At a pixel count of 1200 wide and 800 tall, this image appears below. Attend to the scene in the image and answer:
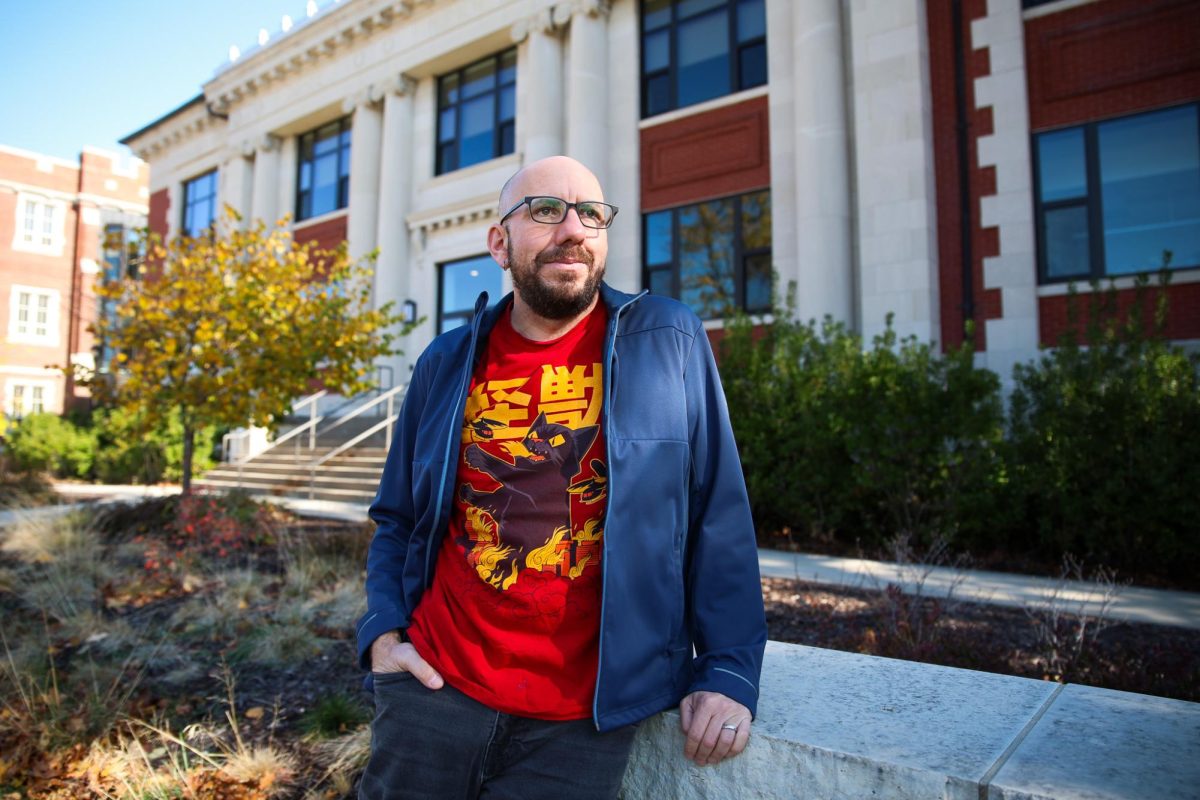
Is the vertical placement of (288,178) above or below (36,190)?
below

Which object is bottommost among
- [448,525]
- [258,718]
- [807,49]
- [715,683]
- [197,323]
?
[258,718]

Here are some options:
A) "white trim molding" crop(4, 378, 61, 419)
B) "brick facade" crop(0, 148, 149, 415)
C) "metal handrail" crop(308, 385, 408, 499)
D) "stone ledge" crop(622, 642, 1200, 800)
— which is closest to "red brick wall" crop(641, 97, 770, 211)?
"metal handrail" crop(308, 385, 408, 499)

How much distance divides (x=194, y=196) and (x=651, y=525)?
2646 cm

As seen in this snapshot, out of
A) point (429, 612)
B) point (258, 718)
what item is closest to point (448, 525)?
point (429, 612)

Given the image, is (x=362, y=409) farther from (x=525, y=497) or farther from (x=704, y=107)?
(x=525, y=497)

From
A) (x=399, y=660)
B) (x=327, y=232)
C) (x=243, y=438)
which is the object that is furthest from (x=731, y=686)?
(x=327, y=232)

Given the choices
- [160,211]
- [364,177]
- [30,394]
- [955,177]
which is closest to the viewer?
[955,177]

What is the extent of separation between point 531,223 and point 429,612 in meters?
1.08

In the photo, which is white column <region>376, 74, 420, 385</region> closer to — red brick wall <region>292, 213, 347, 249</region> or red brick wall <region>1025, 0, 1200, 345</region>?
red brick wall <region>292, 213, 347, 249</region>

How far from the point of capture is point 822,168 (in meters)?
11.0

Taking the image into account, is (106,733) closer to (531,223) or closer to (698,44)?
(531,223)

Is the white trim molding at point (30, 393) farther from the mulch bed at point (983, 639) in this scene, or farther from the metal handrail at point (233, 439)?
the mulch bed at point (983, 639)

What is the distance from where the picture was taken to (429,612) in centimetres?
191

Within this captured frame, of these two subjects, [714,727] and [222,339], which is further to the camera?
[222,339]
